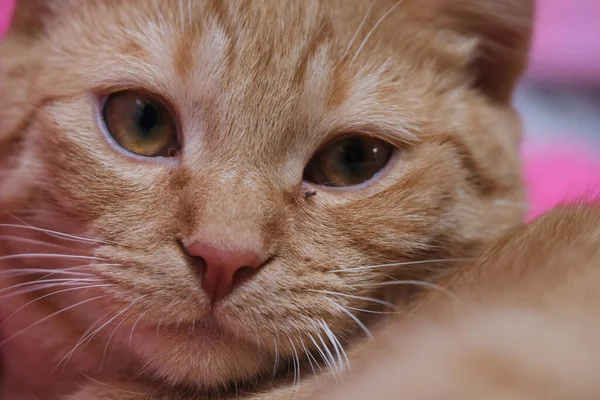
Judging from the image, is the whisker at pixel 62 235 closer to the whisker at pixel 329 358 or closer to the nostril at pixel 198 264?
the nostril at pixel 198 264

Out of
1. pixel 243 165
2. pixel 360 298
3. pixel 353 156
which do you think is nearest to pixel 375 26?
pixel 353 156

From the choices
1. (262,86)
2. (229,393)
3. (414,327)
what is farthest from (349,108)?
(229,393)

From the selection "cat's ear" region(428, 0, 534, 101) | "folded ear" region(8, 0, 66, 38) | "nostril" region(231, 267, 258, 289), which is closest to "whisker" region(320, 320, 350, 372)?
"nostril" region(231, 267, 258, 289)

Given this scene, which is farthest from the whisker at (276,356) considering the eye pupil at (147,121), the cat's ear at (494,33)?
the cat's ear at (494,33)

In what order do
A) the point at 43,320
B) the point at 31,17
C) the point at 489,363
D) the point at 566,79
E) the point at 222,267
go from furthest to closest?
1. the point at 566,79
2. the point at 31,17
3. the point at 43,320
4. the point at 222,267
5. the point at 489,363

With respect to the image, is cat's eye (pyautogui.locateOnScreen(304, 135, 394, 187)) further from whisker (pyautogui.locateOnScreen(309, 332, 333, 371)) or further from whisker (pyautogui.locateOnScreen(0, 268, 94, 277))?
whisker (pyautogui.locateOnScreen(0, 268, 94, 277))

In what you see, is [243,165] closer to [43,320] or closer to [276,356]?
[276,356]
